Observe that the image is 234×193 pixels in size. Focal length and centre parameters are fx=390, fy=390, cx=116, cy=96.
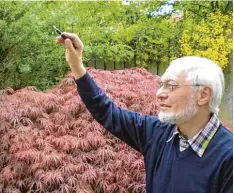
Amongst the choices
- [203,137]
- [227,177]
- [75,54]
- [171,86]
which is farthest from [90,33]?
[227,177]

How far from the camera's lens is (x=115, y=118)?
4.90 ft

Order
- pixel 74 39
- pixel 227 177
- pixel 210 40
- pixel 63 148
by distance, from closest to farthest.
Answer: pixel 227 177 < pixel 74 39 < pixel 63 148 < pixel 210 40

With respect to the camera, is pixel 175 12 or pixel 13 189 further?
pixel 175 12

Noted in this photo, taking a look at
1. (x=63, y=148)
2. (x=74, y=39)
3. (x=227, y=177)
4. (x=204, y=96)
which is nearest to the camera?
(x=227, y=177)

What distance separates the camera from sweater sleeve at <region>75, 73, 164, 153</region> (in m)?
1.46

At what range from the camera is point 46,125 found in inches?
104

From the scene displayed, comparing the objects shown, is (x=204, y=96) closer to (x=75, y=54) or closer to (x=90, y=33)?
(x=75, y=54)

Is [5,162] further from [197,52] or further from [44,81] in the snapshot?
[197,52]

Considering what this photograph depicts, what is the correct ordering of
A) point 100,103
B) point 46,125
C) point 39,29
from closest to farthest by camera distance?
1. point 100,103
2. point 46,125
3. point 39,29

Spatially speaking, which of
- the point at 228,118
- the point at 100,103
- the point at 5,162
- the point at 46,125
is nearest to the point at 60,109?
the point at 46,125

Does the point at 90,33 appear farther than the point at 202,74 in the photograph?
Yes

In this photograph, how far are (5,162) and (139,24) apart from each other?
10.2 ft

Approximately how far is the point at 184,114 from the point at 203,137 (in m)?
0.10

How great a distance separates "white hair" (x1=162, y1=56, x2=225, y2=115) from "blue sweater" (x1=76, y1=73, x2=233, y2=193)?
113mm
